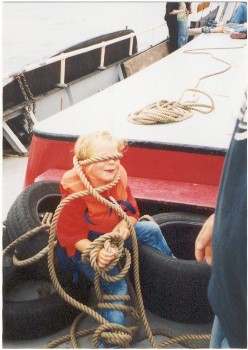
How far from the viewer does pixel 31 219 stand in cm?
224

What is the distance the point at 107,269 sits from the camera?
1.88 meters

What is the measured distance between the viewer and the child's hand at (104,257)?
6.05 ft

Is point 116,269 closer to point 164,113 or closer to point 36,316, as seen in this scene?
point 36,316

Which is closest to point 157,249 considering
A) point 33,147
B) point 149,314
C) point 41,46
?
point 149,314

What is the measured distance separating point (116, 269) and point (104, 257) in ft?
0.80

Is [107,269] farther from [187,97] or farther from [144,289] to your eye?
A: [187,97]

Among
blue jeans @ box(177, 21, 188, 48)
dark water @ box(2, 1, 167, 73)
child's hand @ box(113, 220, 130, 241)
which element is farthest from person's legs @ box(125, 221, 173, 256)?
blue jeans @ box(177, 21, 188, 48)

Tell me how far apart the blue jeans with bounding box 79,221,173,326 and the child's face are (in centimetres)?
28

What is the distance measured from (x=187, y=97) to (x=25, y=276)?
223cm

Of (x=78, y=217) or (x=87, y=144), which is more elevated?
(x=87, y=144)

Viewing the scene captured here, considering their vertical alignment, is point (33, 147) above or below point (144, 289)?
above

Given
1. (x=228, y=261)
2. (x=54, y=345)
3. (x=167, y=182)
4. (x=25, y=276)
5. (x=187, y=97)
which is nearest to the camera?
(x=228, y=261)

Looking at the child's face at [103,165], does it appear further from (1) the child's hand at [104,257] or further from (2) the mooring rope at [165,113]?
(2) the mooring rope at [165,113]

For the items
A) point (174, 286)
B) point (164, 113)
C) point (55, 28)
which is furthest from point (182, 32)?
point (55, 28)
